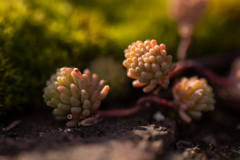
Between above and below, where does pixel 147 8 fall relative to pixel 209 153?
above

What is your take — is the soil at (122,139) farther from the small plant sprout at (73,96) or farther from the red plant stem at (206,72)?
the red plant stem at (206,72)

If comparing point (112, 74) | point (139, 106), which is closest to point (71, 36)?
point (112, 74)

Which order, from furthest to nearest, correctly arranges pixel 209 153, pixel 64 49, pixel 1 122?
pixel 64 49 < pixel 1 122 < pixel 209 153

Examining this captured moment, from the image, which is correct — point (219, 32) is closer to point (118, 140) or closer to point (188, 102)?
point (188, 102)

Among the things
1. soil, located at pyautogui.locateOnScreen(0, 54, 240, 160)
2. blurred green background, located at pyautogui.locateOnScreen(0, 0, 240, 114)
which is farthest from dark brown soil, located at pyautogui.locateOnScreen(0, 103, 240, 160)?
blurred green background, located at pyautogui.locateOnScreen(0, 0, 240, 114)

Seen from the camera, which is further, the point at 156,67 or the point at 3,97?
the point at 3,97

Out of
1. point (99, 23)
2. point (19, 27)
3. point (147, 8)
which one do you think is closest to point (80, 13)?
point (99, 23)

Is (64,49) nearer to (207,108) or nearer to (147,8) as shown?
(207,108)

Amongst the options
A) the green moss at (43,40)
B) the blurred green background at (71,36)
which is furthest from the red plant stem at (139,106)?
the green moss at (43,40)
